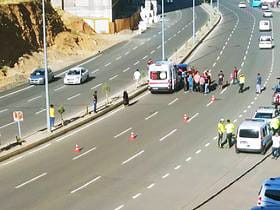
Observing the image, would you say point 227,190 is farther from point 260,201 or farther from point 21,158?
point 21,158

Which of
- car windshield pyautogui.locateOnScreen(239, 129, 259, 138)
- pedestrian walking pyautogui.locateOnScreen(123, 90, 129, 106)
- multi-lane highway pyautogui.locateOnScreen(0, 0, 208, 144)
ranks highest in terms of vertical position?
car windshield pyautogui.locateOnScreen(239, 129, 259, 138)

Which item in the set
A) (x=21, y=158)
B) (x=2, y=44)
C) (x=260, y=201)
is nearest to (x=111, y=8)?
(x=2, y=44)

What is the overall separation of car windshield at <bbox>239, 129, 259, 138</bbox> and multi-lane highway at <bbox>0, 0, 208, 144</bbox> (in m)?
14.4

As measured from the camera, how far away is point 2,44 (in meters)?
69.2

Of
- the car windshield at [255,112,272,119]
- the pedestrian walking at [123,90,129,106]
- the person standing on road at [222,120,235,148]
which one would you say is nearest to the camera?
the person standing on road at [222,120,235,148]

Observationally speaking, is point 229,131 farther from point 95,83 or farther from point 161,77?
point 95,83

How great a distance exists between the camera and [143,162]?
32969mm

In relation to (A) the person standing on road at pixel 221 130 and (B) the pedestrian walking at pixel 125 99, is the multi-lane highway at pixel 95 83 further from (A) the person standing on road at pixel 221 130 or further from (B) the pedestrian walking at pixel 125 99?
(A) the person standing on road at pixel 221 130

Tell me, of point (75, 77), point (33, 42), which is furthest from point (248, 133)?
point (33, 42)

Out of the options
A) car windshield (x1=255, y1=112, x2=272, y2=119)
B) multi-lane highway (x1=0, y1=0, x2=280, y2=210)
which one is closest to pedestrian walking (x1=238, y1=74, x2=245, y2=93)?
multi-lane highway (x1=0, y1=0, x2=280, y2=210)

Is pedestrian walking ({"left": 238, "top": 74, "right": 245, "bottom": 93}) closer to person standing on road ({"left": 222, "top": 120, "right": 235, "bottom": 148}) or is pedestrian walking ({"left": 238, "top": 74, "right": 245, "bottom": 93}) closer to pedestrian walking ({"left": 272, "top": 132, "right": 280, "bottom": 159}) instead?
person standing on road ({"left": 222, "top": 120, "right": 235, "bottom": 148})

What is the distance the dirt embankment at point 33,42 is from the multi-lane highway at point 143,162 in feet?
67.8

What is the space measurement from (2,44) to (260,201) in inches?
2013

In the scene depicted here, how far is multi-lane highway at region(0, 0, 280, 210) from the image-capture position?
89.2 ft
